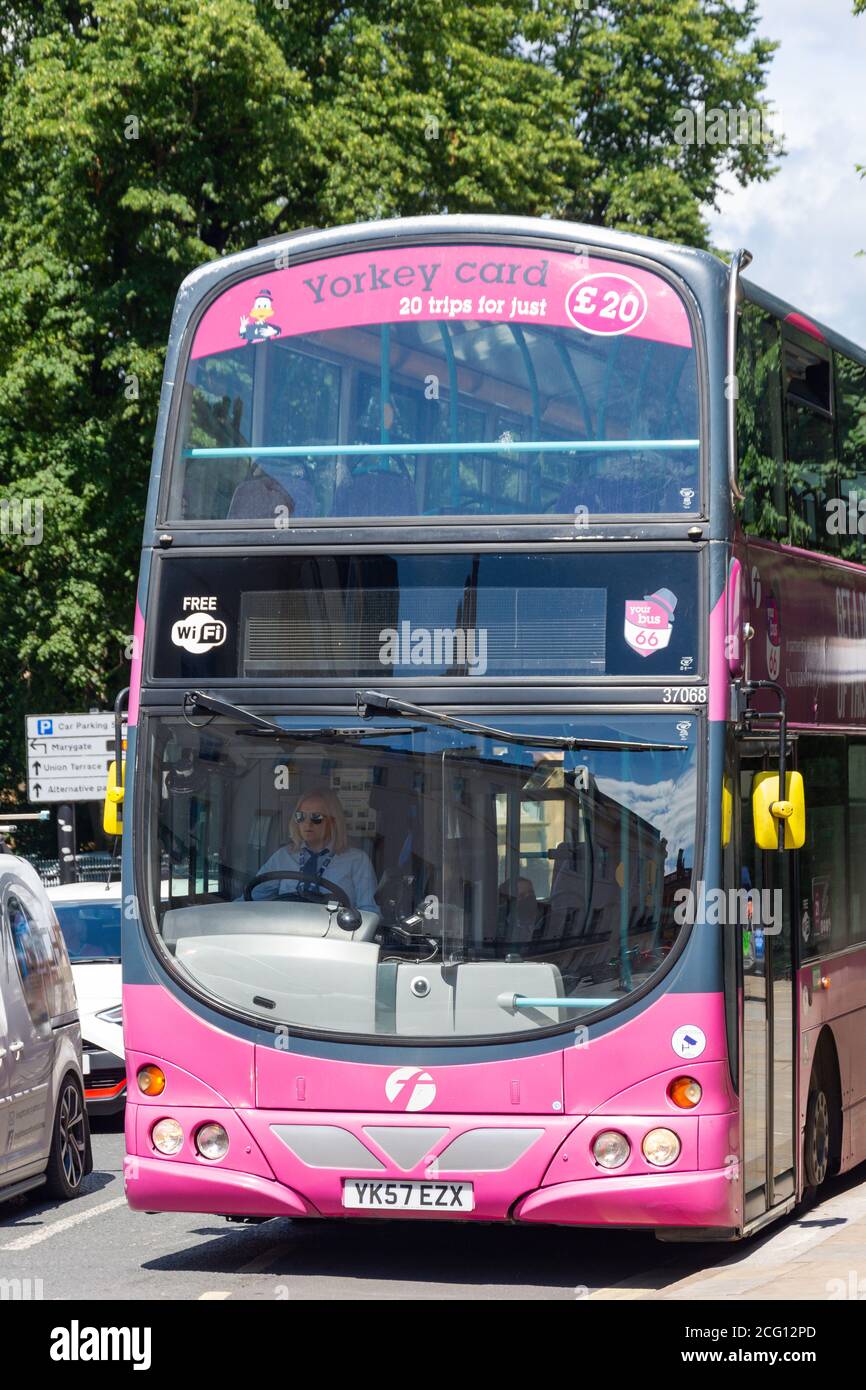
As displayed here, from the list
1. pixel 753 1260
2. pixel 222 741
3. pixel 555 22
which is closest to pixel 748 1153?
pixel 753 1260

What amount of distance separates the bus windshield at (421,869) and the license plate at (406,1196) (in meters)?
0.62

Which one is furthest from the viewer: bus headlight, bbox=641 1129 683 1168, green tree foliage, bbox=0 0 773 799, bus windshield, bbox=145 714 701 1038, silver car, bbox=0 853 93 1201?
green tree foliage, bbox=0 0 773 799

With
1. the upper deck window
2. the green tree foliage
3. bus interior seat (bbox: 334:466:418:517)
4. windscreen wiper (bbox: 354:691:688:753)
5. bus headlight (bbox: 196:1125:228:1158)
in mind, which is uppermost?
the green tree foliage

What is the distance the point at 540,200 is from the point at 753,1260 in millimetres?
25565

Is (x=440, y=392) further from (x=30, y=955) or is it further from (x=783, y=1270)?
(x=30, y=955)

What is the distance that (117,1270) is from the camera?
9703mm

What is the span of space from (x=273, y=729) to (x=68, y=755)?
62.2 ft

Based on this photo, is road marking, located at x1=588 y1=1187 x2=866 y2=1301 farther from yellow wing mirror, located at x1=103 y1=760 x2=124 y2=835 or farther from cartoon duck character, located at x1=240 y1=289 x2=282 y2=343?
cartoon duck character, located at x1=240 y1=289 x2=282 y2=343

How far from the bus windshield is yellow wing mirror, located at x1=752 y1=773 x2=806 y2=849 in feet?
1.55

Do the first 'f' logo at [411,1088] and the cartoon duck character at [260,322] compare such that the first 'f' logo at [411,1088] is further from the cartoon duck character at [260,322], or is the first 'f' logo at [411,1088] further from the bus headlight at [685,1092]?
the cartoon duck character at [260,322]

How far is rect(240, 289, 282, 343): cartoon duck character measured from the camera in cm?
949

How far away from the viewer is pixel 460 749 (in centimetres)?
875

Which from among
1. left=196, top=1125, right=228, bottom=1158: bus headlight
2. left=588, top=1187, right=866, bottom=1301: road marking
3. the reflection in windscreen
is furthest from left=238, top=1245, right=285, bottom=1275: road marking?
the reflection in windscreen
